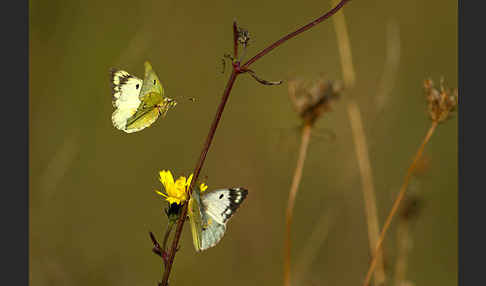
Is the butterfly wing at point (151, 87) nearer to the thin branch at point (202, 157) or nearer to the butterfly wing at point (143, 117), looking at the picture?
the butterfly wing at point (143, 117)

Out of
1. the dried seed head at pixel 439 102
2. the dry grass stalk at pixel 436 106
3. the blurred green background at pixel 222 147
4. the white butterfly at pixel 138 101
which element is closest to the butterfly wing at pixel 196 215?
the white butterfly at pixel 138 101

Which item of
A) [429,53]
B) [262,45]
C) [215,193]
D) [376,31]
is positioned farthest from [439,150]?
[215,193]

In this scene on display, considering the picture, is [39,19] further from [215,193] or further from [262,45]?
[215,193]

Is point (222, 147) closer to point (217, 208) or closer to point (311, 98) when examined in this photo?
point (311, 98)

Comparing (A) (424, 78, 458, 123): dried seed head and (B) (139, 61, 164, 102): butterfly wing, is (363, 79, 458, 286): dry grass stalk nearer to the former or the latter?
(A) (424, 78, 458, 123): dried seed head

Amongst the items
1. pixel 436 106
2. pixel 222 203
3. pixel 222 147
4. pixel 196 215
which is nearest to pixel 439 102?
pixel 436 106
